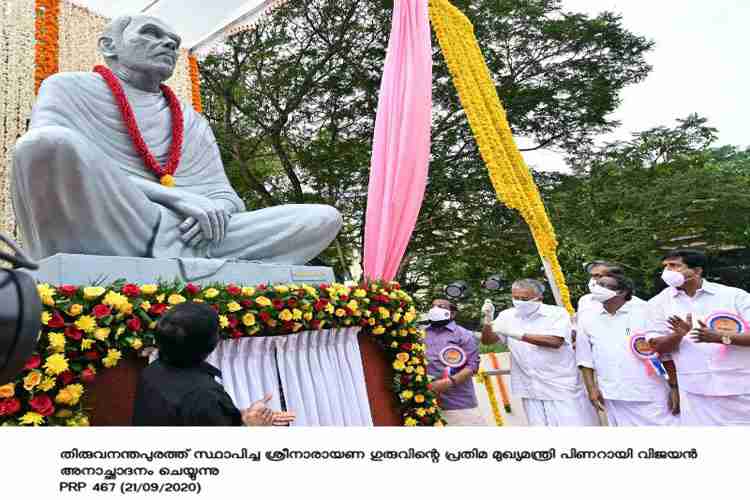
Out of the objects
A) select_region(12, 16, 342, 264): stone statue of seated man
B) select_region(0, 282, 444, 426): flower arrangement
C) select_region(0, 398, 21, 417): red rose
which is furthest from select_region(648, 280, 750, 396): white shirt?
select_region(0, 398, 21, 417): red rose

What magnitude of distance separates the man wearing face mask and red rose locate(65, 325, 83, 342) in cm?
239

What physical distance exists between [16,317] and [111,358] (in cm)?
134

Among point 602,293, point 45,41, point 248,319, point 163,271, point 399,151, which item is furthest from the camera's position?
point 45,41

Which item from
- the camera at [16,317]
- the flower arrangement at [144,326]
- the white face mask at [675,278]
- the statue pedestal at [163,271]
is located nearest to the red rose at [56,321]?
the flower arrangement at [144,326]

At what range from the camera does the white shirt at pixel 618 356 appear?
357 cm

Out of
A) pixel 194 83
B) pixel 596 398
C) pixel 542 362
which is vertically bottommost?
pixel 596 398

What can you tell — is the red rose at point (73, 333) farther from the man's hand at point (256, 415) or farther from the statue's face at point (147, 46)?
the statue's face at point (147, 46)

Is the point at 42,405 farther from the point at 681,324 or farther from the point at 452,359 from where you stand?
the point at 681,324

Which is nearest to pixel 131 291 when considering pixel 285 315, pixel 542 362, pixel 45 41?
pixel 285 315

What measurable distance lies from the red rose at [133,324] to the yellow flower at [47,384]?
1.12 feet

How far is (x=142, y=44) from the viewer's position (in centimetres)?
383

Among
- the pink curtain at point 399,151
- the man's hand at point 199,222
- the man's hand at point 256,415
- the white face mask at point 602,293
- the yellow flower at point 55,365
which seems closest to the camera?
the man's hand at point 256,415

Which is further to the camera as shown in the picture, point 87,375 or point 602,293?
point 602,293

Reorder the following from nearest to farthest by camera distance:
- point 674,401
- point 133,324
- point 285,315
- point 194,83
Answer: point 133,324, point 285,315, point 674,401, point 194,83
